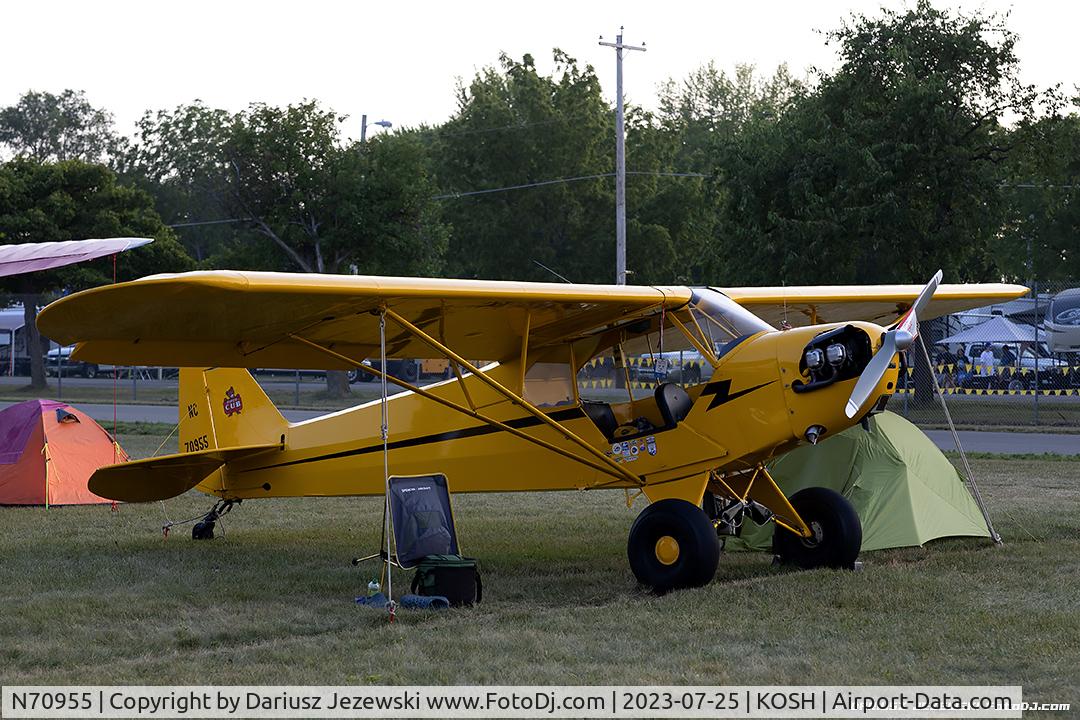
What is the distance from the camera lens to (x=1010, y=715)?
543 centimetres

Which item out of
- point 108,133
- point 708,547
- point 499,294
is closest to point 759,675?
point 708,547

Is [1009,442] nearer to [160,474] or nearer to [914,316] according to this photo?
[914,316]

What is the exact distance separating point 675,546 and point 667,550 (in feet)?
0.24

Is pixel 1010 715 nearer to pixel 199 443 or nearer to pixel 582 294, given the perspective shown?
pixel 582 294

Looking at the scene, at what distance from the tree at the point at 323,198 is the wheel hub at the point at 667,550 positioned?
84.4 ft

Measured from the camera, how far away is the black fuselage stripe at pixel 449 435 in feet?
31.7

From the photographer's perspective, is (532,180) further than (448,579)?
Yes

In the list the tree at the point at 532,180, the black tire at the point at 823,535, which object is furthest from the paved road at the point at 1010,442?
the tree at the point at 532,180

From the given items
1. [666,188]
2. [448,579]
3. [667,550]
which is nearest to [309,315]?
[448,579]

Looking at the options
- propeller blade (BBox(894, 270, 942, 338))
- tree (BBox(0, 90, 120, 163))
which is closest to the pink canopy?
propeller blade (BBox(894, 270, 942, 338))

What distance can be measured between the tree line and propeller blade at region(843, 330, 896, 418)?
1808 centimetres

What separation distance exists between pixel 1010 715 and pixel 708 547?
3.12 m

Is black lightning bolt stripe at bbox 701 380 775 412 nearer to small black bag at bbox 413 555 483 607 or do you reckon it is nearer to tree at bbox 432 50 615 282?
small black bag at bbox 413 555 483 607

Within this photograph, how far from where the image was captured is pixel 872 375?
8117 millimetres
